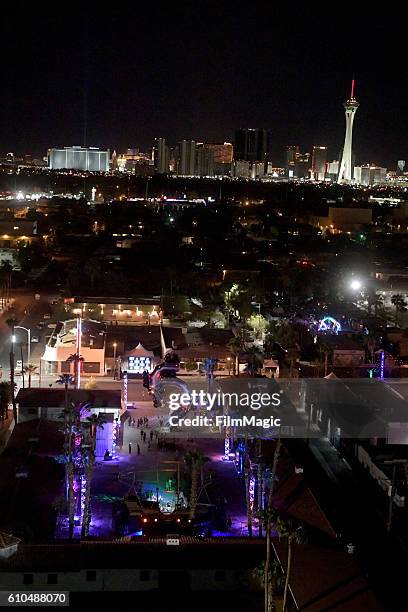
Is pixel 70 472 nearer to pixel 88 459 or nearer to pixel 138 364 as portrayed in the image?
pixel 88 459

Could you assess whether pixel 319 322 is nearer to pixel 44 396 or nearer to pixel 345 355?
pixel 345 355

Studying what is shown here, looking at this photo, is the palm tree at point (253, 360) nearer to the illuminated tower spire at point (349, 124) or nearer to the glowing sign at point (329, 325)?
the glowing sign at point (329, 325)

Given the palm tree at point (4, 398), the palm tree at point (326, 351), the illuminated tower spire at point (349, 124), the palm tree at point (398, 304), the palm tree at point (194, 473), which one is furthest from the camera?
the illuminated tower spire at point (349, 124)

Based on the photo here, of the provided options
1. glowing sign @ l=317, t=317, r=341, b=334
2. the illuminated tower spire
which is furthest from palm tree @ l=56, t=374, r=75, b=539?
the illuminated tower spire

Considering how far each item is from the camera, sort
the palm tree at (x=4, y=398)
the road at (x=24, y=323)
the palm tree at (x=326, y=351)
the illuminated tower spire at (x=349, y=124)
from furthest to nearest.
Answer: the illuminated tower spire at (x=349, y=124), the road at (x=24, y=323), the palm tree at (x=326, y=351), the palm tree at (x=4, y=398)

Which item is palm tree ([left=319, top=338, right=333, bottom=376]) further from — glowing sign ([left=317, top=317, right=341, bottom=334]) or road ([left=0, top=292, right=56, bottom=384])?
road ([left=0, top=292, right=56, bottom=384])

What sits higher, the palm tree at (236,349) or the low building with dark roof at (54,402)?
the palm tree at (236,349)

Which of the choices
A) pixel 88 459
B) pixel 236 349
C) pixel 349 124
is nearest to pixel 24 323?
pixel 236 349

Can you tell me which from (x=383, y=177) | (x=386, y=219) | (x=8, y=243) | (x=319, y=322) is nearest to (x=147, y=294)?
(x=319, y=322)

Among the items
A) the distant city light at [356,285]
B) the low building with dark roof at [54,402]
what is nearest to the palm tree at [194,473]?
the low building with dark roof at [54,402]
